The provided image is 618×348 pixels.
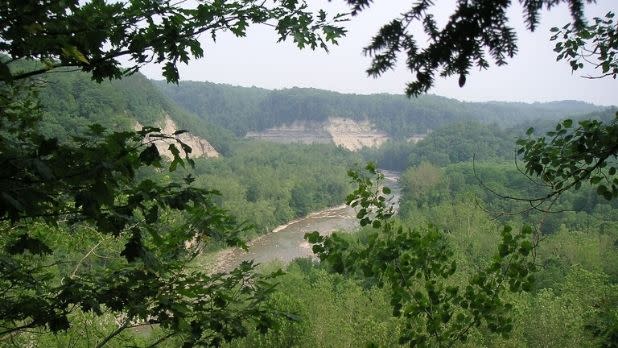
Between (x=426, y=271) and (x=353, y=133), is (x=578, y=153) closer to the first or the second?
(x=426, y=271)

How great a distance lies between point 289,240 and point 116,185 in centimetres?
4524

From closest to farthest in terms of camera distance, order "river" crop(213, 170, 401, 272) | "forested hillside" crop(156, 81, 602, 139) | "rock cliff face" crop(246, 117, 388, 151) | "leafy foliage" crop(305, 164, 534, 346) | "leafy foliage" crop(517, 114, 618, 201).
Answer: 1. "leafy foliage" crop(517, 114, 618, 201)
2. "leafy foliage" crop(305, 164, 534, 346)
3. "river" crop(213, 170, 401, 272)
4. "rock cliff face" crop(246, 117, 388, 151)
5. "forested hillside" crop(156, 81, 602, 139)

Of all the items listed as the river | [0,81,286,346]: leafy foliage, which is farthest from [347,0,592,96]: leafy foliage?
the river

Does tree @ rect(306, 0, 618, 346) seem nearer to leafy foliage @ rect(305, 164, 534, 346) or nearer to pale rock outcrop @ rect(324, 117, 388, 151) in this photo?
leafy foliage @ rect(305, 164, 534, 346)

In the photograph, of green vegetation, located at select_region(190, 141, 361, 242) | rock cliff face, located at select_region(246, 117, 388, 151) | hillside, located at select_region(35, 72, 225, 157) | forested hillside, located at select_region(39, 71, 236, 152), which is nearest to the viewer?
forested hillside, located at select_region(39, 71, 236, 152)

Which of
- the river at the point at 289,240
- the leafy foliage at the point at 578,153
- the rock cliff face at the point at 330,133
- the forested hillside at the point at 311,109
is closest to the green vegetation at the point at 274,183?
the river at the point at 289,240

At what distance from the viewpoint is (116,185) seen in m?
1.88

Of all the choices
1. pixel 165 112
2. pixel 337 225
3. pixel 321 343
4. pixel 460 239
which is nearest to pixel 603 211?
pixel 460 239

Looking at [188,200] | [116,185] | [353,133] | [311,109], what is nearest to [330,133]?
[353,133]

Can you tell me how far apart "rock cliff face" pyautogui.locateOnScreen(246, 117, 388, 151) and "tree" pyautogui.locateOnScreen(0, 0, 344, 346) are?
457ft

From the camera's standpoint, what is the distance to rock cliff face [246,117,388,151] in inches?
5664

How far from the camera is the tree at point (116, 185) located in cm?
179

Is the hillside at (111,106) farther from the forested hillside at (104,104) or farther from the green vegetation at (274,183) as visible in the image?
the green vegetation at (274,183)

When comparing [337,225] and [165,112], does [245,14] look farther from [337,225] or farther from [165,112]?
[165,112]
